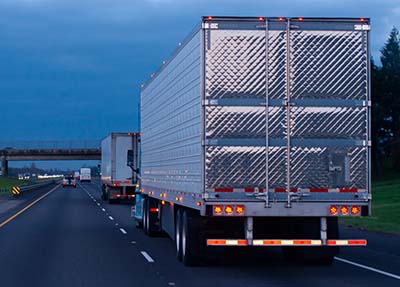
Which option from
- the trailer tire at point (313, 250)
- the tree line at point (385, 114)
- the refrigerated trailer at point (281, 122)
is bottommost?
the trailer tire at point (313, 250)

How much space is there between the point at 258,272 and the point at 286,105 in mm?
3477

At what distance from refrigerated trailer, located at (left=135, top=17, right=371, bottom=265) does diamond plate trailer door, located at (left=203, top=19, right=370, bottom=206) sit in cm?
2

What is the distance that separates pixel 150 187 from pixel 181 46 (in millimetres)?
7453

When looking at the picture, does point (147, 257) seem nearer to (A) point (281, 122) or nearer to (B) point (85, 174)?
(A) point (281, 122)

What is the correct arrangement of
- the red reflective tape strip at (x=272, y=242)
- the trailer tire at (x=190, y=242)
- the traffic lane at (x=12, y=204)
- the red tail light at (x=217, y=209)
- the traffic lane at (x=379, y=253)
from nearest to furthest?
the red tail light at (x=217, y=209), the red reflective tape strip at (x=272, y=242), the trailer tire at (x=190, y=242), the traffic lane at (x=379, y=253), the traffic lane at (x=12, y=204)

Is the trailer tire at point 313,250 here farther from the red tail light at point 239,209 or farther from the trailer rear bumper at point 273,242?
the red tail light at point 239,209

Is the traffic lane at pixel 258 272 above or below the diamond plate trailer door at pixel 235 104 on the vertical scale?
below

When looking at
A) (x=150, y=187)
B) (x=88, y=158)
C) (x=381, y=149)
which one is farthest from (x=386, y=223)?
(x=88, y=158)

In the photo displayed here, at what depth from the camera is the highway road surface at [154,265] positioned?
15.3m

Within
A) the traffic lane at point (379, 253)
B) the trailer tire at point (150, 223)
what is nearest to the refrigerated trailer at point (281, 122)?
the traffic lane at point (379, 253)

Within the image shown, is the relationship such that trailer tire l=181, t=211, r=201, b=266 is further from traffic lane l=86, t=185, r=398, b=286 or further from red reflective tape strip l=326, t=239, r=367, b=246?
red reflective tape strip l=326, t=239, r=367, b=246

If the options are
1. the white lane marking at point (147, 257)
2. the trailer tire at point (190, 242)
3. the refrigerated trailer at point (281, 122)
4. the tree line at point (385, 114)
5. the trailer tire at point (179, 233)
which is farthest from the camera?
the tree line at point (385, 114)

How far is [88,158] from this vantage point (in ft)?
379

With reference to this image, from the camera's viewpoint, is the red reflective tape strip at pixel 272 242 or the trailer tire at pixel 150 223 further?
the trailer tire at pixel 150 223
